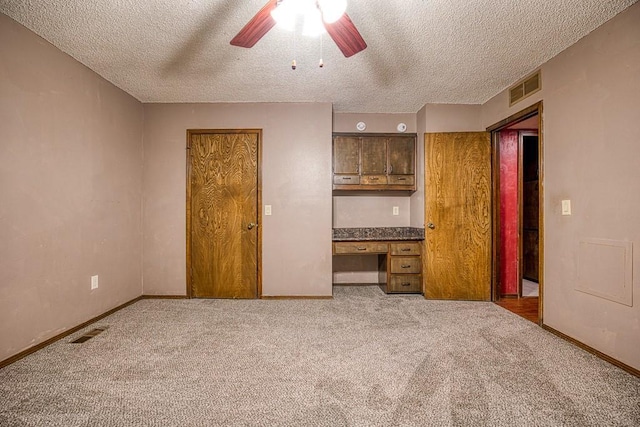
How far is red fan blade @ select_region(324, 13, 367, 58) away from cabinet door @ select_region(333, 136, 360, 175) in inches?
84.8

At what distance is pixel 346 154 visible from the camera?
13.6 feet

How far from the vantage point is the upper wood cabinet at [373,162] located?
4.14 m

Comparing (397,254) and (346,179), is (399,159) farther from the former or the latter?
(397,254)

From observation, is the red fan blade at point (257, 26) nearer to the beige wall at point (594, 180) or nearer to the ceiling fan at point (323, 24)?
the ceiling fan at point (323, 24)

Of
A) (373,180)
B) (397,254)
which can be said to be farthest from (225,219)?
(397,254)

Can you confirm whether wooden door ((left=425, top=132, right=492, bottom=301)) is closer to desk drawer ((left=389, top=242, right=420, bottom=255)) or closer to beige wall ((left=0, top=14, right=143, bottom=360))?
desk drawer ((left=389, top=242, right=420, bottom=255))

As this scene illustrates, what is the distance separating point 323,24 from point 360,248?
111 inches

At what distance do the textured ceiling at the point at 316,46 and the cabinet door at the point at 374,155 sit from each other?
0.60m

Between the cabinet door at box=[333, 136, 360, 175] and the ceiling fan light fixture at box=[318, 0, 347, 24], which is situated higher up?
the ceiling fan light fixture at box=[318, 0, 347, 24]

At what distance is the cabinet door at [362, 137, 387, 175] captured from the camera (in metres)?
4.15

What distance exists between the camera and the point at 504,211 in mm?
3986

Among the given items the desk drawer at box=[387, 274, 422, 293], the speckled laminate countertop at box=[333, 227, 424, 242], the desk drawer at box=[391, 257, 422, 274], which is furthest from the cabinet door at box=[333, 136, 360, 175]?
the desk drawer at box=[387, 274, 422, 293]

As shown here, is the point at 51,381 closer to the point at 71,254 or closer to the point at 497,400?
the point at 71,254

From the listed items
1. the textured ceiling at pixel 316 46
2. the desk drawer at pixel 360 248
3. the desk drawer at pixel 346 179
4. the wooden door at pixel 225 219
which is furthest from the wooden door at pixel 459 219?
the wooden door at pixel 225 219
